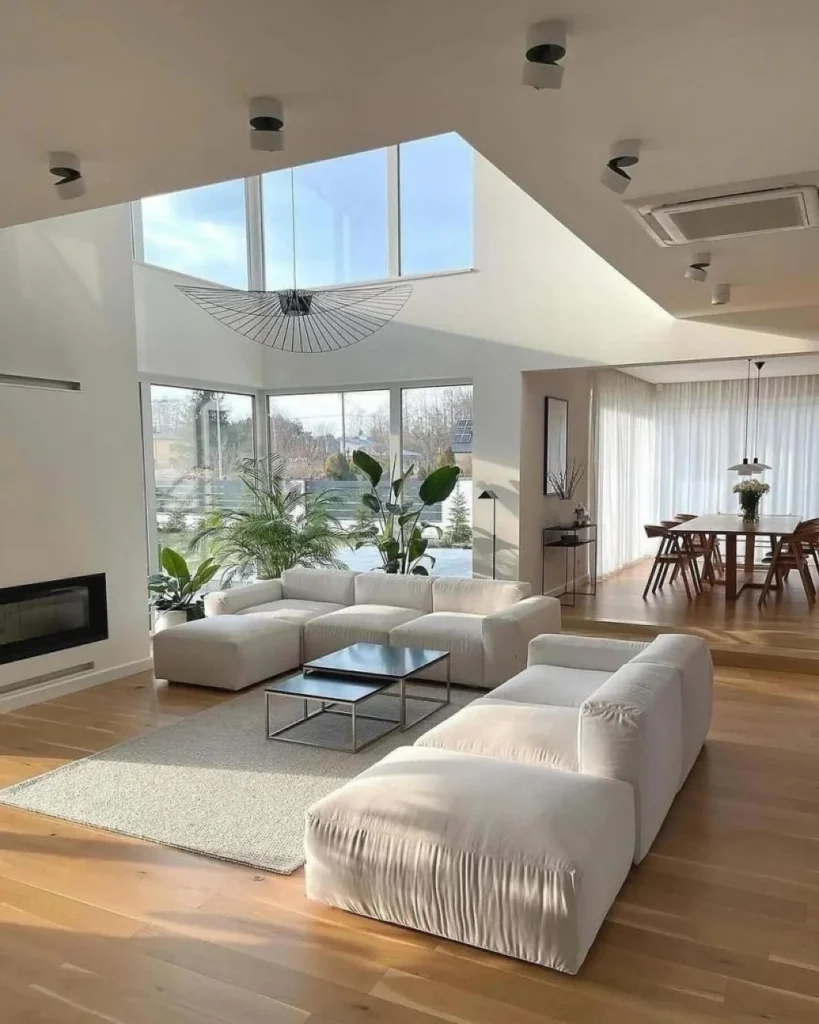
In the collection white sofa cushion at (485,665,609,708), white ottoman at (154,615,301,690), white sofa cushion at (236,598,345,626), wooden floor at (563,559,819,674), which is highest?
white sofa cushion at (485,665,609,708)

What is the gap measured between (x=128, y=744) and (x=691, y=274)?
410 cm

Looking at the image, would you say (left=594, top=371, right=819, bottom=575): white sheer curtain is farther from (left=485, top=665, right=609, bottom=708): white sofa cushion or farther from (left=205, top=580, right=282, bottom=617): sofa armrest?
(left=485, top=665, right=609, bottom=708): white sofa cushion

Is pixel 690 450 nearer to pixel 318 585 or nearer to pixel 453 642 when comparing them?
pixel 318 585

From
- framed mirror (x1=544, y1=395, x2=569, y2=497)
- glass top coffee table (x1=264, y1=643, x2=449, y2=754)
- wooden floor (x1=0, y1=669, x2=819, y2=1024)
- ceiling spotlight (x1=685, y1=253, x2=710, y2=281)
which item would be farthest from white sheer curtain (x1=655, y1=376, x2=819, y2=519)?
wooden floor (x1=0, y1=669, x2=819, y2=1024)

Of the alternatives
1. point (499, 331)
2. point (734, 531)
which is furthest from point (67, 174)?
point (734, 531)

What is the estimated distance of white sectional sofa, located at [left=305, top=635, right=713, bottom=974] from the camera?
237 cm

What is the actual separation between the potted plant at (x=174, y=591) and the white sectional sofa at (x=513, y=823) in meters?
3.77

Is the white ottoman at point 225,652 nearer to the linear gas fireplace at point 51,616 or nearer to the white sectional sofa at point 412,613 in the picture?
the white sectional sofa at point 412,613

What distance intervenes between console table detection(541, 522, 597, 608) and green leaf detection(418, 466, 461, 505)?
1183mm

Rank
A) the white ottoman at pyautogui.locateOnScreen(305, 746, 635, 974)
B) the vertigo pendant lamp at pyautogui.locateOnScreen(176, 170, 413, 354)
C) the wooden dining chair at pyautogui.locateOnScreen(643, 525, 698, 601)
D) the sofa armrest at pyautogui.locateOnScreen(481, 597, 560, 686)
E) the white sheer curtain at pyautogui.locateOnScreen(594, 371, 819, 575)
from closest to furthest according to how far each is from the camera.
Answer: the white ottoman at pyautogui.locateOnScreen(305, 746, 635, 974) < the sofa armrest at pyautogui.locateOnScreen(481, 597, 560, 686) < the vertigo pendant lamp at pyautogui.locateOnScreen(176, 170, 413, 354) < the wooden dining chair at pyautogui.locateOnScreen(643, 525, 698, 601) < the white sheer curtain at pyautogui.locateOnScreen(594, 371, 819, 575)

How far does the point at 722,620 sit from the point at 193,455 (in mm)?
5021

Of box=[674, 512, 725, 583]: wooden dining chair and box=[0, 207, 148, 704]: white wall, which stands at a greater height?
box=[0, 207, 148, 704]: white wall

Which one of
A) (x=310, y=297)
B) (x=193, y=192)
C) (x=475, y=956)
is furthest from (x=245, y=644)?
(x=193, y=192)

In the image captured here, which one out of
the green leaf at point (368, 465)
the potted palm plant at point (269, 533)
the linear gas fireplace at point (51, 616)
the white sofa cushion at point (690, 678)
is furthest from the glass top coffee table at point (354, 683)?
the green leaf at point (368, 465)
